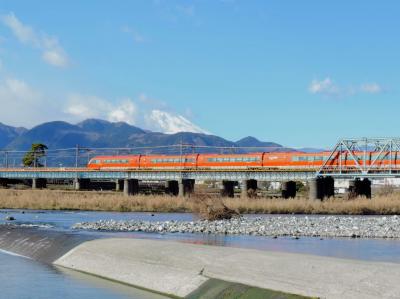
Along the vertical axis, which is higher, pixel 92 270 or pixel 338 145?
pixel 338 145

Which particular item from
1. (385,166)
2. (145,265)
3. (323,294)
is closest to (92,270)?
(145,265)

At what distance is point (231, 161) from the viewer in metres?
119

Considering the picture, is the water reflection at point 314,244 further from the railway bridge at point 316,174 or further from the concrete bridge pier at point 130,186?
the concrete bridge pier at point 130,186

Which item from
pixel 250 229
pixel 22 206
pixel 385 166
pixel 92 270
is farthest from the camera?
pixel 385 166

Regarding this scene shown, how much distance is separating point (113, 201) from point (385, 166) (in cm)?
4213

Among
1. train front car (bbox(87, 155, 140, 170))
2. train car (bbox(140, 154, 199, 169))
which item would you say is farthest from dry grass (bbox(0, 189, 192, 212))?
train front car (bbox(87, 155, 140, 170))

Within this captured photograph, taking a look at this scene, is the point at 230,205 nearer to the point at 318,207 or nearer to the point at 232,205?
the point at 232,205

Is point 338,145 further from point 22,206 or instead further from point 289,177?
point 22,206

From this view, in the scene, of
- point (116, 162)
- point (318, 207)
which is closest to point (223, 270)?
point (318, 207)

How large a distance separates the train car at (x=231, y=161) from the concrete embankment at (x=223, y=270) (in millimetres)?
84224

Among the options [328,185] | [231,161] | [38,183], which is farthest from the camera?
[38,183]

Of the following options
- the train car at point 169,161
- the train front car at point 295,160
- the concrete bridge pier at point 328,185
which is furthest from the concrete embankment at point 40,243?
the train car at point 169,161

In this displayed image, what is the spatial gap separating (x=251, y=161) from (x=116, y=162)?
32.7 metres

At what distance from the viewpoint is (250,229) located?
4722 cm
